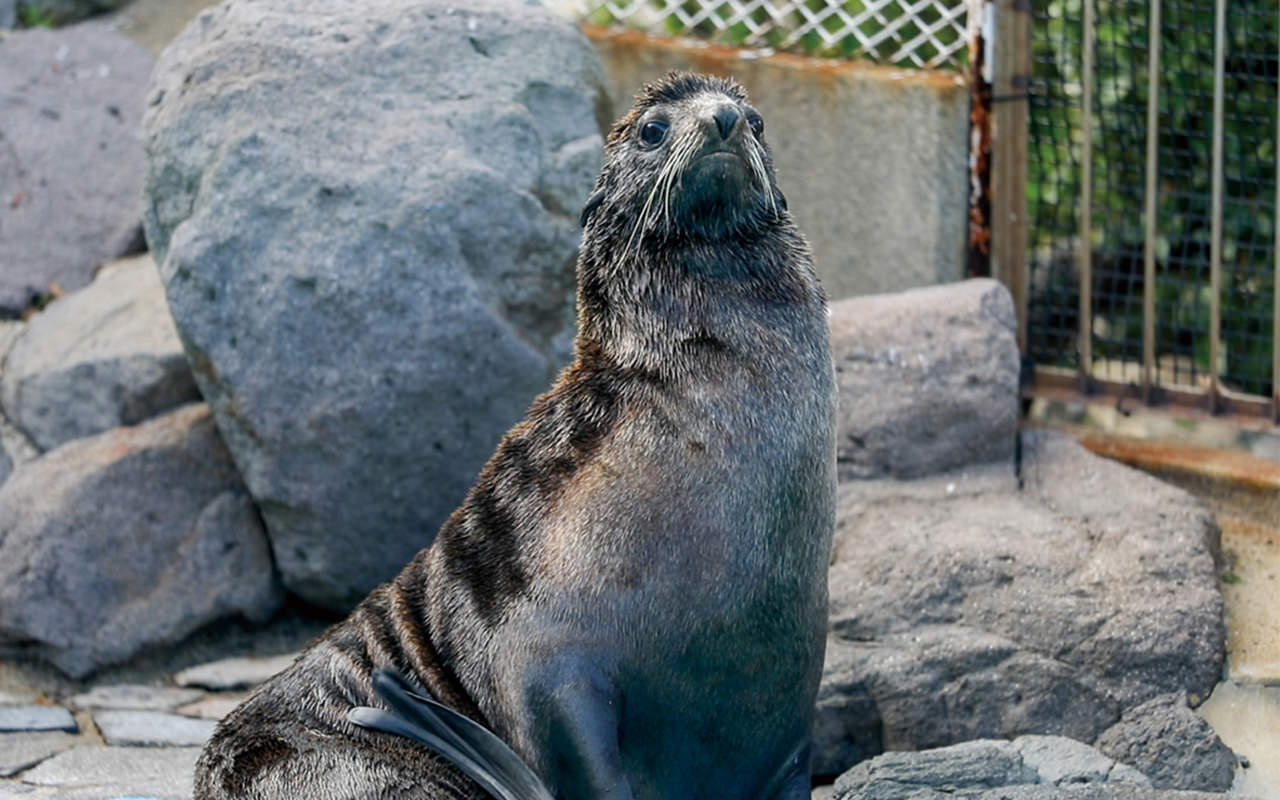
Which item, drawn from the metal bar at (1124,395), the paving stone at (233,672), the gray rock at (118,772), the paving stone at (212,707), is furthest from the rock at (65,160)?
the metal bar at (1124,395)

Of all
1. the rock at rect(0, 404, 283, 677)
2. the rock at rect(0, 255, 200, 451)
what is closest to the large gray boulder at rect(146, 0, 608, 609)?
the rock at rect(0, 404, 283, 677)

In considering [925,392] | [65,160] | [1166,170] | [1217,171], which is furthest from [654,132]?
[65,160]

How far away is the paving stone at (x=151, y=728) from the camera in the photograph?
5.49 m

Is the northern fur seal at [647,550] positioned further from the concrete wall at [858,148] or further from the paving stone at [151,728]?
the concrete wall at [858,148]

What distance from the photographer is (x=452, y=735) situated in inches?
152

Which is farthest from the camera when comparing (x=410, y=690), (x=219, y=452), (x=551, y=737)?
(x=219, y=452)

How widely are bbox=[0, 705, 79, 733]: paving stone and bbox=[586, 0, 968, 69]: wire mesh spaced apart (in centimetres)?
373

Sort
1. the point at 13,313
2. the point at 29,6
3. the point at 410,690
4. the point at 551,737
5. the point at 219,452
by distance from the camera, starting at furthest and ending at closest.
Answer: the point at 29,6 → the point at 13,313 → the point at 219,452 → the point at 410,690 → the point at 551,737

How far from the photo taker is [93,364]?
271 inches

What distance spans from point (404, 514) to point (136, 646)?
1139mm

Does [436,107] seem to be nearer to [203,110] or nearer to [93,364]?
[203,110]

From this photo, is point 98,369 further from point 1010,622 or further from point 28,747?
point 1010,622

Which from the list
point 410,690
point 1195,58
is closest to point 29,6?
point 1195,58

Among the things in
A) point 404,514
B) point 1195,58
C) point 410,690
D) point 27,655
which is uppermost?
Answer: point 1195,58
